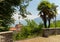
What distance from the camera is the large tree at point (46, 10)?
20.8 metres

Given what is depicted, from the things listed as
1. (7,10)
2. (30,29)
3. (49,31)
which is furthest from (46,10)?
(7,10)

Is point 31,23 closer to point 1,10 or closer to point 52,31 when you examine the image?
point 52,31

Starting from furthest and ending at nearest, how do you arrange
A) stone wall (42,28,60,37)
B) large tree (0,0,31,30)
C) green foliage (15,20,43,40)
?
1. green foliage (15,20,43,40)
2. stone wall (42,28,60,37)
3. large tree (0,0,31,30)

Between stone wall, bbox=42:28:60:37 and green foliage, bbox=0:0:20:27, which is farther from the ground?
green foliage, bbox=0:0:20:27

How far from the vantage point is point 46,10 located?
2145 cm

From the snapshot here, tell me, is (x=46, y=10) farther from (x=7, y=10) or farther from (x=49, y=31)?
(x=7, y=10)

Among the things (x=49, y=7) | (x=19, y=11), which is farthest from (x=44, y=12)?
(x=19, y=11)

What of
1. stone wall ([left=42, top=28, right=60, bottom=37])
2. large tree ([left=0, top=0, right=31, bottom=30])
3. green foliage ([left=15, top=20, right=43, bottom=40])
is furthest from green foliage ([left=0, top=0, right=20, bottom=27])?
green foliage ([left=15, top=20, right=43, bottom=40])

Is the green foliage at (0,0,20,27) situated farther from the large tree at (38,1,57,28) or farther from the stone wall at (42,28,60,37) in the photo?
the large tree at (38,1,57,28)

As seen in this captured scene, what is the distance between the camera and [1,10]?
46.0 ft

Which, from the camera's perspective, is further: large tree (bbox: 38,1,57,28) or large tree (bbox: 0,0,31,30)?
large tree (bbox: 38,1,57,28)

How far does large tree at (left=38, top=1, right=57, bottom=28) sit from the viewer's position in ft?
68.1

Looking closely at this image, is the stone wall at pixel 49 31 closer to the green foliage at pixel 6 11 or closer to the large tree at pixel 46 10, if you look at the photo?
the green foliage at pixel 6 11

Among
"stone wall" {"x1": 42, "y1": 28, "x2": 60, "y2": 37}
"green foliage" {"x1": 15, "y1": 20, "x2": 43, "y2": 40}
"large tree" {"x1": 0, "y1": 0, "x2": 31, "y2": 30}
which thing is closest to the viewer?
"large tree" {"x1": 0, "y1": 0, "x2": 31, "y2": 30}
